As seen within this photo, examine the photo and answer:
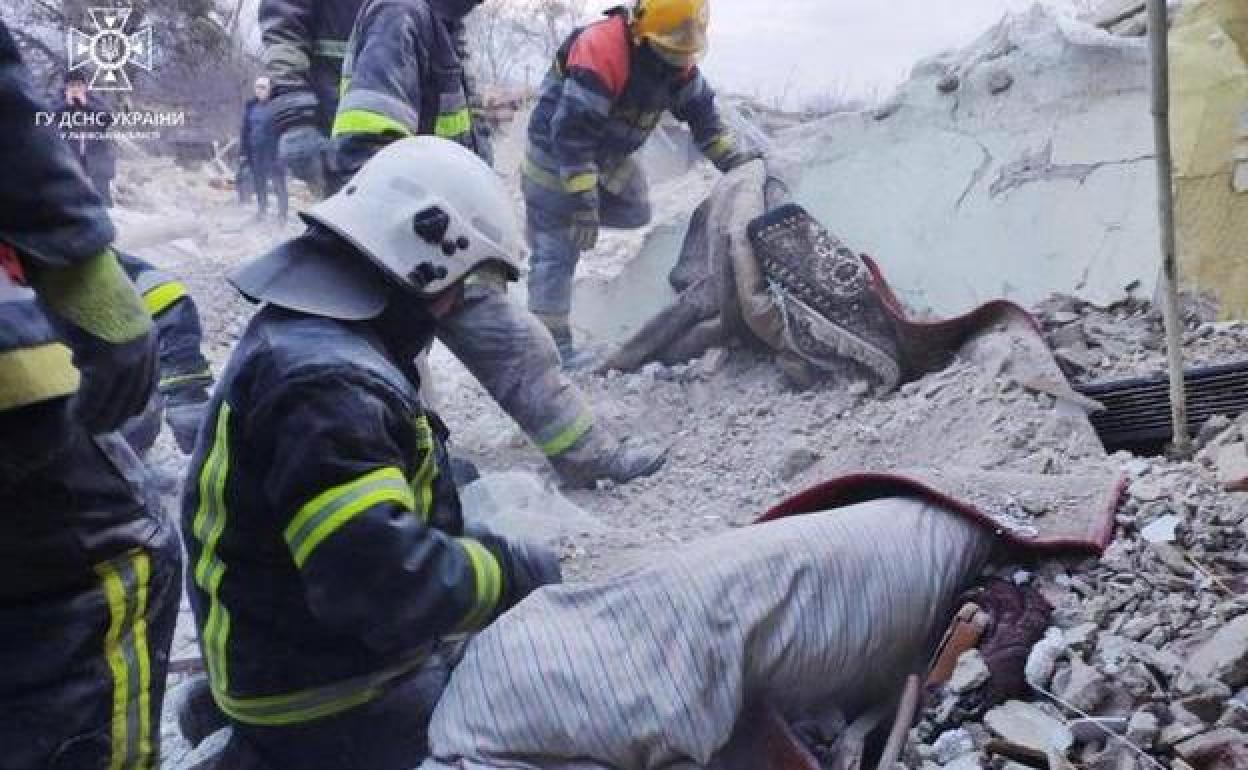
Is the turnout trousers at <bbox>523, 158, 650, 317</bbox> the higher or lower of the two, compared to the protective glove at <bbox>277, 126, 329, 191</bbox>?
lower

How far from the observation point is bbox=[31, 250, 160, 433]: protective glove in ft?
4.69

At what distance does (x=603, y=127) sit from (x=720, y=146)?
0.65 metres

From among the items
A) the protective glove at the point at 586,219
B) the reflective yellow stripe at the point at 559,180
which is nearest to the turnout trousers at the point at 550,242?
the reflective yellow stripe at the point at 559,180

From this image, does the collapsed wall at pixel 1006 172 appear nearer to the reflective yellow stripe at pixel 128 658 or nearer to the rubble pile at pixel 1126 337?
the rubble pile at pixel 1126 337

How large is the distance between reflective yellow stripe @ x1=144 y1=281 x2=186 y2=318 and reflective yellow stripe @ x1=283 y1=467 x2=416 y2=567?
195cm

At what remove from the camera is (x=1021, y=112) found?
15.7 feet

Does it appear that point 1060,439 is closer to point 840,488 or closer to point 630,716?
point 840,488

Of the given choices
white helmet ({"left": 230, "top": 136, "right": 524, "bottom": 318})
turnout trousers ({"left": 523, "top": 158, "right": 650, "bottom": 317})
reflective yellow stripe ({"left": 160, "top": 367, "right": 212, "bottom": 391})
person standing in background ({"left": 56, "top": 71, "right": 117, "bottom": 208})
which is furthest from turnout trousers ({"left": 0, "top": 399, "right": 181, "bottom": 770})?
person standing in background ({"left": 56, "top": 71, "right": 117, "bottom": 208})

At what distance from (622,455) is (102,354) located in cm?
266

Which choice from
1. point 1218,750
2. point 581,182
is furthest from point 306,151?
point 1218,750

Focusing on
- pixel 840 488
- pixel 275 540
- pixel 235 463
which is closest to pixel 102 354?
pixel 235 463

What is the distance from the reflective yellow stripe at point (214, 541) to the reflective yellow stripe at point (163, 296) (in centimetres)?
168

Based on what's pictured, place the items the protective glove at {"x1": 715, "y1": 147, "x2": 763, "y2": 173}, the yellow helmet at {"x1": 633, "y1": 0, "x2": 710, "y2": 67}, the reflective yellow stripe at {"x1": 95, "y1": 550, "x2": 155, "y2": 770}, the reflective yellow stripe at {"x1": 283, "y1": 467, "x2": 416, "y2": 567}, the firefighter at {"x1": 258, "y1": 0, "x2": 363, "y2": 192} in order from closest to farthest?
1. the reflective yellow stripe at {"x1": 95, "y1": 550, "x2": 155, "y2": 770}
2. the reflective yellow stripe at {"x1": 283, "y1": 467, "x2": 416, "y2": 567}
3. the firefighter at {"x1": 258, "y1": 0, "x2": 363, "y2": 192}
4. the yellow helmet at {"x1": 633, "y1": 0, "x2": 710, "y2": 67}
5. the protective glove at {"x1": 715, "y1": 147, "x2": 763, "y2": 173}

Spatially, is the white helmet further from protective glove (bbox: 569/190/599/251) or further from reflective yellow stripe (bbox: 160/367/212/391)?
protective glove (bbox: 569/190/599/251)
